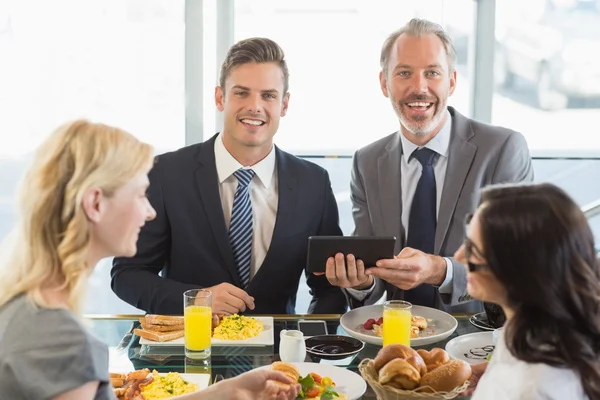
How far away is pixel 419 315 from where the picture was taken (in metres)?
2.56

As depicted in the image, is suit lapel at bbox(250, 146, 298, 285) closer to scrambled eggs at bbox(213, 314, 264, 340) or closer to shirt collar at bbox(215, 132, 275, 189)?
shirt collar at bbox(215, 132, 275, 189)

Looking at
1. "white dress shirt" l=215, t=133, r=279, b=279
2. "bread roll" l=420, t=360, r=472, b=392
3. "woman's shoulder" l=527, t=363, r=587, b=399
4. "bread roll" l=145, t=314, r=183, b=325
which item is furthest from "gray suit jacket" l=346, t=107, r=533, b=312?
"woman's shoulder" l=527, t=363, r=587, b=399

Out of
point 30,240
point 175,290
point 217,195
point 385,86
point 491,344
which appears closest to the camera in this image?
point 30,240

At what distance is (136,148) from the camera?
5.04ft

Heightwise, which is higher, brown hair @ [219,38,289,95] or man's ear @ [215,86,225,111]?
brown hair @ [219,38,289,95]

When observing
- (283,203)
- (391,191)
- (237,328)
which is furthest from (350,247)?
(391,191)

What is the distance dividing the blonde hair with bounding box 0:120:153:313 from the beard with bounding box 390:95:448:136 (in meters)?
1.83

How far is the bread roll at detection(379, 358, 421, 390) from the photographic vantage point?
1.74 metres

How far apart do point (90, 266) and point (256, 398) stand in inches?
21.1

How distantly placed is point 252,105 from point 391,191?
0.68 metres

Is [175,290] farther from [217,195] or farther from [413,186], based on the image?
[413,186]

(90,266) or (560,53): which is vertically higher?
(560,53)

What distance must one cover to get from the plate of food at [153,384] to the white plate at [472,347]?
0.74m

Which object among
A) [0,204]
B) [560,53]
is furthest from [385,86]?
[0,204]
